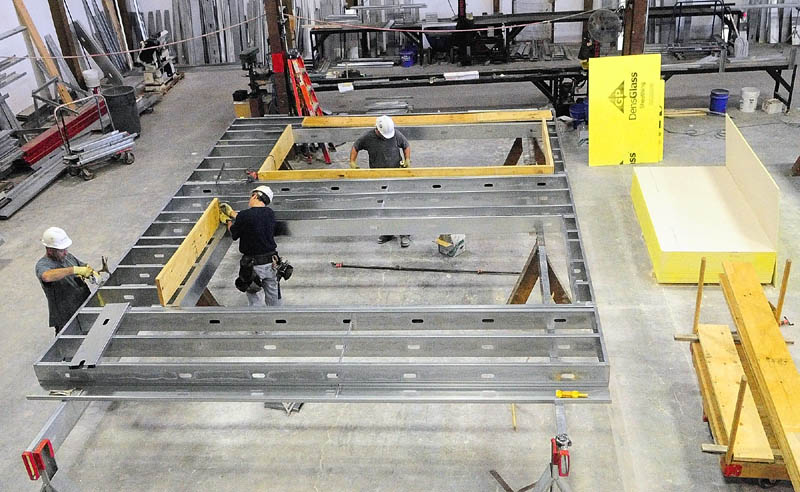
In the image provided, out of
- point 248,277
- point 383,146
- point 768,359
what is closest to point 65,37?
point 383,146

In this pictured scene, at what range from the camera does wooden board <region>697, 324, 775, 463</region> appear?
15.2ft

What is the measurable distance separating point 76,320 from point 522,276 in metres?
3.40

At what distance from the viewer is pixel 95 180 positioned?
34.2 feet

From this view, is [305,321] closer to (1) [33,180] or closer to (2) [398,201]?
(2) [398,201]

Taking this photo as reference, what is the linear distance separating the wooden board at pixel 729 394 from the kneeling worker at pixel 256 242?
3540 millimetres

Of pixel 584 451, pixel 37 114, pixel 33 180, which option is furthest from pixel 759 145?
pixel 37 114

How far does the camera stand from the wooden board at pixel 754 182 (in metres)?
6.67

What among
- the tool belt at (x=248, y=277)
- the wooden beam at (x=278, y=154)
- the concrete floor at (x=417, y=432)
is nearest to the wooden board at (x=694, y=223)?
the concrete floor at (x=417, y=432)

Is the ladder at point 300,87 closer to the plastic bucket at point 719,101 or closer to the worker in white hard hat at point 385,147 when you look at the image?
the worker in white hard hat at point 385,147

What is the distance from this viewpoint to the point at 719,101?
10.9 m

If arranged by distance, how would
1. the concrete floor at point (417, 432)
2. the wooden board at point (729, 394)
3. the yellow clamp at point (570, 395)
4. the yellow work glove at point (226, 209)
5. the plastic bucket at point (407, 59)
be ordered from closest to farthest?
the yellow clamp at point (570, 395) < the wooden board at point (729, 394) < the concrete floor at point (417, 432) < the yellow work glove at point (226, 209) < the plastic bucket at point (407, 59)

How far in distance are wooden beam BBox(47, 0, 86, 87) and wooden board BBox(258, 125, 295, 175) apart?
25.6ft

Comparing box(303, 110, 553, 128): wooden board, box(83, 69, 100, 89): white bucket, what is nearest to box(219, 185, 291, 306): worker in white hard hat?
box(303, 110, 553, 128): wooden board

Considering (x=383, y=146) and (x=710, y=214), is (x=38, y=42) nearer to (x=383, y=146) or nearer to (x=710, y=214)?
(x=383, y=146)
